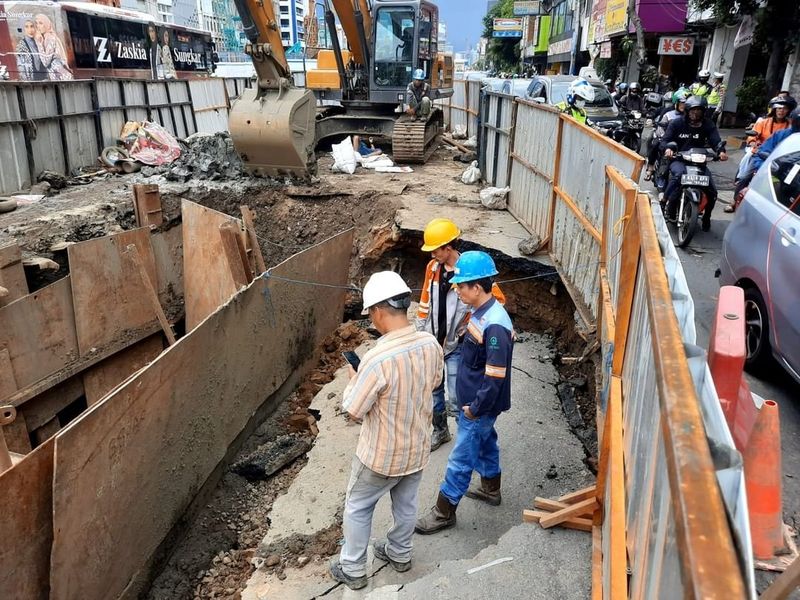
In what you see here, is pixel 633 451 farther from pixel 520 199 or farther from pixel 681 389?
pixel 520 199

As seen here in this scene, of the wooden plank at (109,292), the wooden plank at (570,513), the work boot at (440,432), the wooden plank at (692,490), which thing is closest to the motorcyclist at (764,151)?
the work boot at (440,432)

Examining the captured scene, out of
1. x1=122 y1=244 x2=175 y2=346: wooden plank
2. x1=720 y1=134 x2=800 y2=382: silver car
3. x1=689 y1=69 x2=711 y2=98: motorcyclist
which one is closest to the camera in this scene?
x1=720 y1=134 x2=800 y2=382: silver car

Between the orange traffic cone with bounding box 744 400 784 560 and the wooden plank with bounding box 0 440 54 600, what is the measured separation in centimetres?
366

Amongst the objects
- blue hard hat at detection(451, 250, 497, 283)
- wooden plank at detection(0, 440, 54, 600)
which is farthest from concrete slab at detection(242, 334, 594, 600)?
blue hard hat at detection(451, 250, 497, 283)

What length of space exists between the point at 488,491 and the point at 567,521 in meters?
0.79

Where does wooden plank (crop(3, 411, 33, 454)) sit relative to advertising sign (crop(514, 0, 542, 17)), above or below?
below

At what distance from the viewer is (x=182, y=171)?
11438 mm

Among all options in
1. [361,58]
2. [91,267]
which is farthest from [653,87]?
[91,267]

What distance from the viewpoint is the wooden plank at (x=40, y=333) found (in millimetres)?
5559

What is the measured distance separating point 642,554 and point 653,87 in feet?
82.3

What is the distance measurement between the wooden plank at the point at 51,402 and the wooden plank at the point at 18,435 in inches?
4.7

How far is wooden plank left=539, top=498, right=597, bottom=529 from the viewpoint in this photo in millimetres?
3230

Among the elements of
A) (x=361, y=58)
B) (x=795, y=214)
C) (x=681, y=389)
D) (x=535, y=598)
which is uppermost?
(x=361, y=58)

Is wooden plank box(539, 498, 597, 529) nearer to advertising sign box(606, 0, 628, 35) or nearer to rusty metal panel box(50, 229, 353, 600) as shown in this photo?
rusty metal panel box(50, 229, 353, 600)
